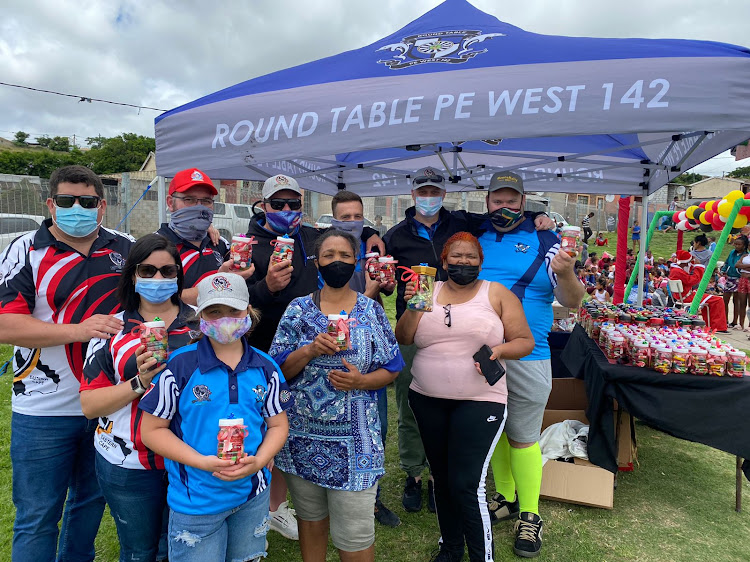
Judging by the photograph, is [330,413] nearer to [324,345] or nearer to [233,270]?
[324,345]

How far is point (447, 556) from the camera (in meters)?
2.70

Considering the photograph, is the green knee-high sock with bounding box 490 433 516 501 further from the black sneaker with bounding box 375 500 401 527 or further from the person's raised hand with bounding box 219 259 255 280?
the person's raised hand with bounding box 219 259 255 280

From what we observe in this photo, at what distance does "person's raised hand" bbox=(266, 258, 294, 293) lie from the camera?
8.39ft

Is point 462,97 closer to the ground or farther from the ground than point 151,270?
farther from the ground

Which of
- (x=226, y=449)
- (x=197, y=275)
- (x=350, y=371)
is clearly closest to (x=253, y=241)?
(x=197, y=275)

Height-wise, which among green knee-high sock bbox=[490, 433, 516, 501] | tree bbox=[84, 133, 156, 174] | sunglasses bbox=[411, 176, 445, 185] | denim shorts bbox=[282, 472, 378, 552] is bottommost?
green knee-high sock bbox=[490, 433, 516, 501]

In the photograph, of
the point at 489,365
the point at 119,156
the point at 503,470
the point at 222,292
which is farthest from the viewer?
the point at 119,156

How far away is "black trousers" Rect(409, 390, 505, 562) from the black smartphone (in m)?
0.18

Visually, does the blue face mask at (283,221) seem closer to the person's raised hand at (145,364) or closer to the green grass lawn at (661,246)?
the person's raised hand at (145,364)

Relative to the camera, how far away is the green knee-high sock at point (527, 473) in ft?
9.88

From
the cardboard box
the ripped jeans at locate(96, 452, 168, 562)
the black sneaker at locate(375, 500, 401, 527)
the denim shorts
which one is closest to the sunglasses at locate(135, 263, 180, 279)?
the ripped jeans at locate(96, 452, 168, 562)

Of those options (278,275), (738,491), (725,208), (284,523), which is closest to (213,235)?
(278,275)

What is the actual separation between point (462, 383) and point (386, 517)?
148 centimetres

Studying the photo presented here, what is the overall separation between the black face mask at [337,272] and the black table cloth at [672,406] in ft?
7.29
